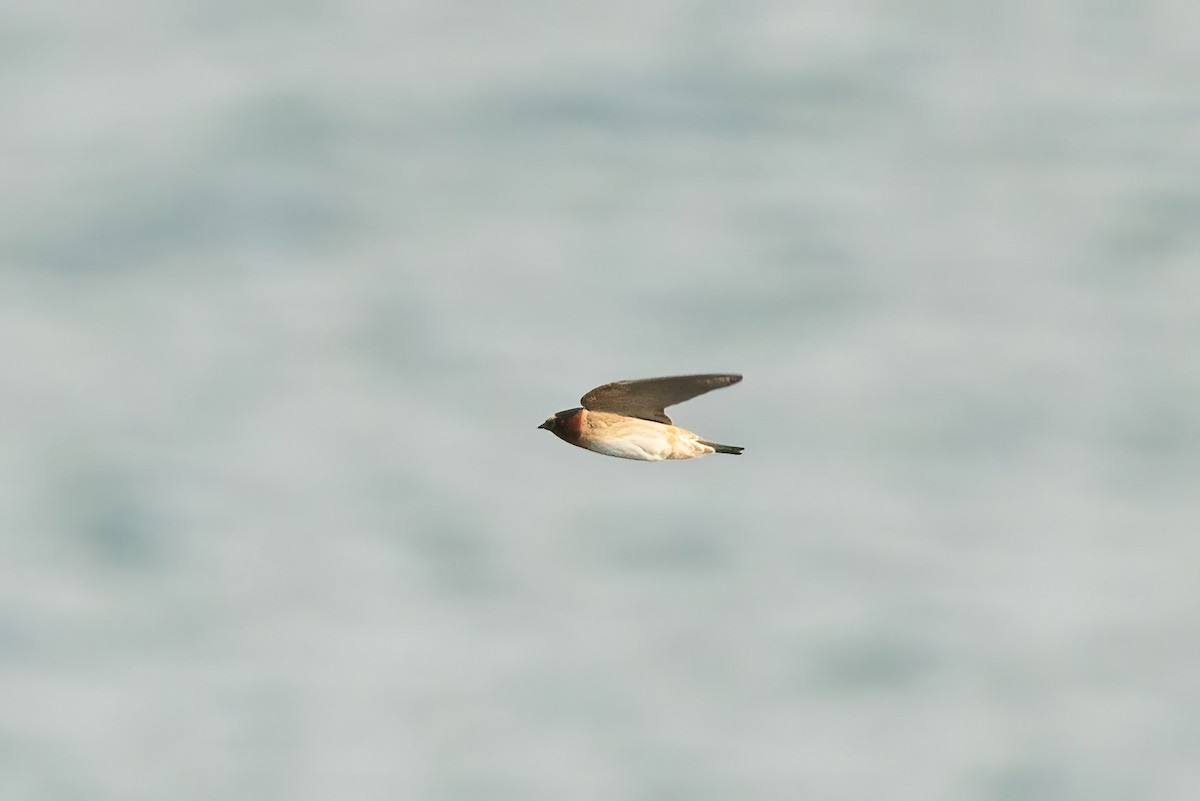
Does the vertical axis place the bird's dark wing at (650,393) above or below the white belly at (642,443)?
above

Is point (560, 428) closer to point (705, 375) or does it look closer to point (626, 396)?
point (626, 396)

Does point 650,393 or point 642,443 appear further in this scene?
point 642,443

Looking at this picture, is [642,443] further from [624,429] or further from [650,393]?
[650,393]

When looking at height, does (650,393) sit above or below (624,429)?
above

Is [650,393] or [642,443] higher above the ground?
[650,393]

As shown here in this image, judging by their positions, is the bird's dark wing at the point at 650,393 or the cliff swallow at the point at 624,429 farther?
the cliff swallow at the point at 624,429

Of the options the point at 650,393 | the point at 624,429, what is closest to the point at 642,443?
the point at 624,429
